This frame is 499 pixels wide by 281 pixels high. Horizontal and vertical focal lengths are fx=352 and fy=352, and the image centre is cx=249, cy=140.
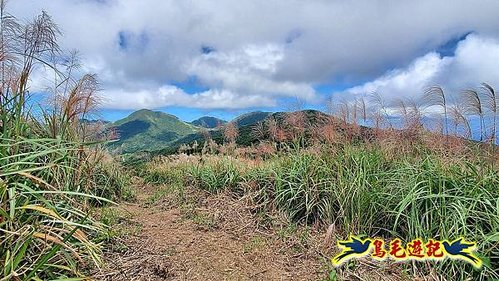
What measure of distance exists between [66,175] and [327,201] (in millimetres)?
2596

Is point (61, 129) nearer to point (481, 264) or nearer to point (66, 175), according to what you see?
point (66, 175)

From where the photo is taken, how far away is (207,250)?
346 cm

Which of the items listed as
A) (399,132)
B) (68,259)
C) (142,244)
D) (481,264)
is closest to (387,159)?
(399,132)

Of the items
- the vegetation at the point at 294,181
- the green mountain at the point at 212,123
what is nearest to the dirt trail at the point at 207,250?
the vegetation at the point at 294,181

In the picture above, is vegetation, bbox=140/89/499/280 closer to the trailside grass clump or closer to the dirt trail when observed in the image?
the trailside grass clump

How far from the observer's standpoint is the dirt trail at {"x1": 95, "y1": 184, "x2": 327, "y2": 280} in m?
2.93

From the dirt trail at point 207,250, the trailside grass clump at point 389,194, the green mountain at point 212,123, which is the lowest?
the dirt trail at point 207,250

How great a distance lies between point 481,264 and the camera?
8.36 ft

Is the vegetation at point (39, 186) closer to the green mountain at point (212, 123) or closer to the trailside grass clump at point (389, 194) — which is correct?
the trailside grass clump at point (389, 194)

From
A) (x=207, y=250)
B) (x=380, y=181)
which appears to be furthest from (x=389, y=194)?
(x=207, y=250)

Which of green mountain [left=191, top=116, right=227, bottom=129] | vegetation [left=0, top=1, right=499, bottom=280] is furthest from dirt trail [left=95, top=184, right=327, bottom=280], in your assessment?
green mountain [left=191, top=116, right=227, bottom=129]

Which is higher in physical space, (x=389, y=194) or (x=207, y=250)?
(x=389, y=194)

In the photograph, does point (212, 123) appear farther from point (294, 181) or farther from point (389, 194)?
point (389, 194)

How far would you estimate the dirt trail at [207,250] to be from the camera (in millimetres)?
2934
